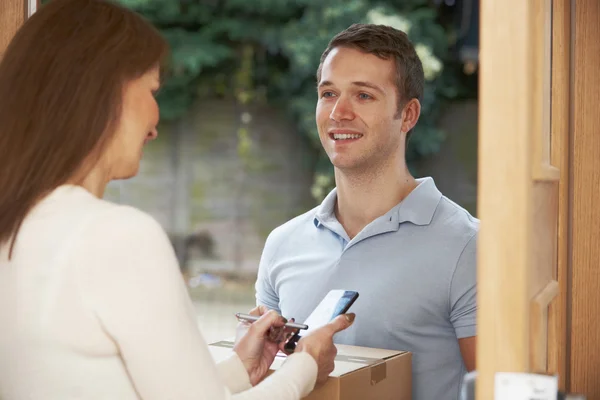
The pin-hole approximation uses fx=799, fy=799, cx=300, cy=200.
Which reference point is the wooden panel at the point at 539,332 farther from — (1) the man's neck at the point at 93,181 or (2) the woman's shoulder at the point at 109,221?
(1) the man's neck at the point at 93,181

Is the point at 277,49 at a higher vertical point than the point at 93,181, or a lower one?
higher

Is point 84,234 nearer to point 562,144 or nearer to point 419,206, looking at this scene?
point 562,144

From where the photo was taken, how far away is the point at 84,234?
884 millimetres

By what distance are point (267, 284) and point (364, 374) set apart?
594 mm

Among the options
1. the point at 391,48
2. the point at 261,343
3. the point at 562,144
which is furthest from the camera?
the point at 391,48

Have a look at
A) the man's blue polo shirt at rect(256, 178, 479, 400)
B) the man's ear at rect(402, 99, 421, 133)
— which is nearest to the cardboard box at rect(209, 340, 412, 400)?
the man's blue polo shirt at rect(256, 178, 479, 400)

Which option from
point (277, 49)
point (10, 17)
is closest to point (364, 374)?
point (10, 17)

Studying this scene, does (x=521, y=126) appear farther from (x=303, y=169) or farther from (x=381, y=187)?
(x=303, y=169)

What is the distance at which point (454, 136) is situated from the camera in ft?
23.5

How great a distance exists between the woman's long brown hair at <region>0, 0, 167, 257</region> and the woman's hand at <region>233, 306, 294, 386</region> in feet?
1.63

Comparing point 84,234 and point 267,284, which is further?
point 267,284

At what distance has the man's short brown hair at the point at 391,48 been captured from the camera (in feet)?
6.01

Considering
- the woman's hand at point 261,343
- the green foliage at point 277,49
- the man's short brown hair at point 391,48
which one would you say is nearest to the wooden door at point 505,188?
the woman's hand at point 261,343

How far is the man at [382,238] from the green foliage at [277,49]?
5163 millimetres
